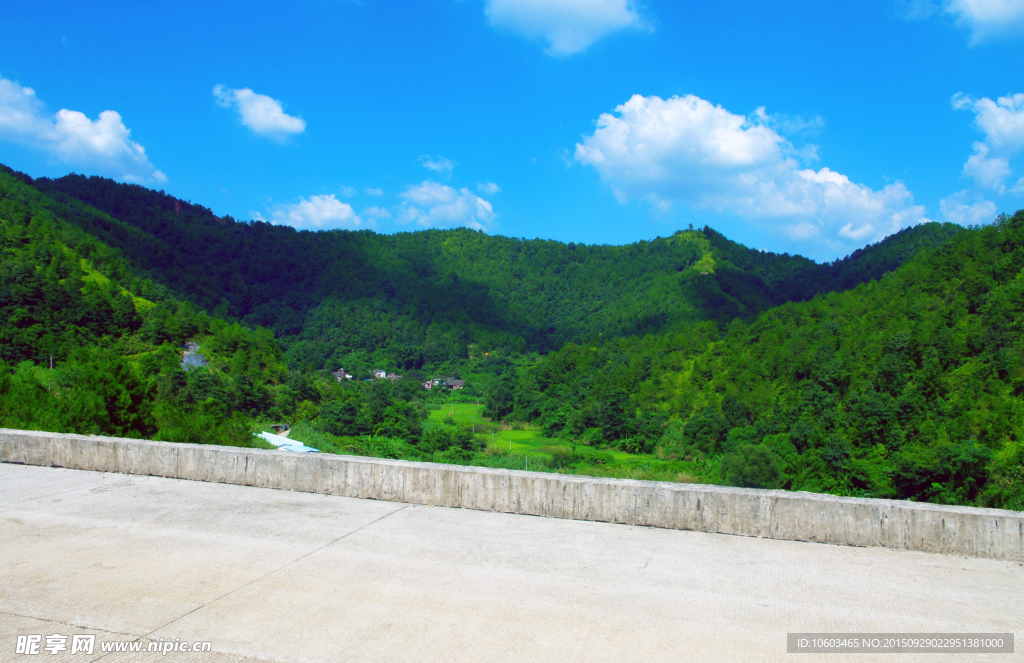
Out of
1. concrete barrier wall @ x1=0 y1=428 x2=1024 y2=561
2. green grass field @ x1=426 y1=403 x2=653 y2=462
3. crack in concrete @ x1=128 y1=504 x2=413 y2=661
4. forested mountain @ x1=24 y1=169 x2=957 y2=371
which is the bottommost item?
green grass field @ x1=426 y1=403 x2=653 y2=462

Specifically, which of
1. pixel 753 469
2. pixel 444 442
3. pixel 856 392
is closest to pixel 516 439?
pixel 444 442

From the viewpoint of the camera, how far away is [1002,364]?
45.2 meters

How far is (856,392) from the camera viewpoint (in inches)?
2147

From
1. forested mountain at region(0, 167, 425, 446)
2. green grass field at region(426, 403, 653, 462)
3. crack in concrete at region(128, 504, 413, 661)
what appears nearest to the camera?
crack in concrete at region(128, 504, 413, 661)

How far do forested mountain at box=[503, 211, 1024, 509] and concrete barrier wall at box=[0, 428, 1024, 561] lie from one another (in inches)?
1059

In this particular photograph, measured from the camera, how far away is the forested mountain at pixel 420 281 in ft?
446

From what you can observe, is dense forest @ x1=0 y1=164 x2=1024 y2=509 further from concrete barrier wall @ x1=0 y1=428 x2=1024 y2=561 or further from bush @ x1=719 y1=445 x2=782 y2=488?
concrete barrier wall @ x1=0 y1=428 x2=1024 y2=561

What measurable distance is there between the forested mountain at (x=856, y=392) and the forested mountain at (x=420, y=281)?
45892 millimetres

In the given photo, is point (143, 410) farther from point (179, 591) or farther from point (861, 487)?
point (861, 487)

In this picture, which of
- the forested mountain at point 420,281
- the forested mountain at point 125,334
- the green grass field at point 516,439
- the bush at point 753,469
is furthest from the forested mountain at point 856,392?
the forested mountain at point 420,281

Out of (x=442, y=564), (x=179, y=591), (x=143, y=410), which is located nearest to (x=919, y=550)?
(x=442, y=564)

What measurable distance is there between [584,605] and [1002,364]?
Answer: 174ft

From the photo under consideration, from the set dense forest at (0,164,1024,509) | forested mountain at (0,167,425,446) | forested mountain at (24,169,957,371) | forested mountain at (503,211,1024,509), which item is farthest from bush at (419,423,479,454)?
forested mountain at (24,169,957,371)

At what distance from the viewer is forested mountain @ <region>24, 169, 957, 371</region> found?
135875 mm
